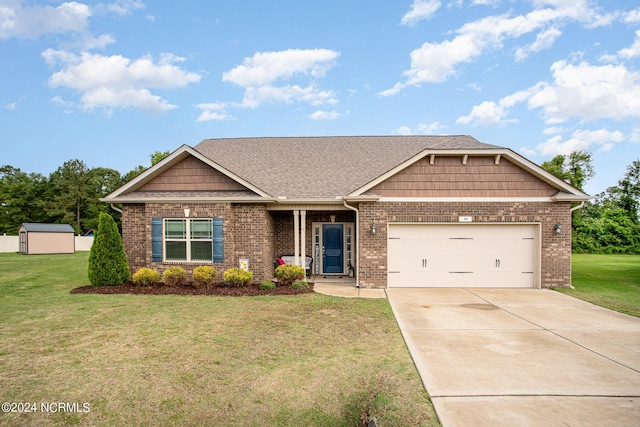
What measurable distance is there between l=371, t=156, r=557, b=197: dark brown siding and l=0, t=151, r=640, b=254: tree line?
69.9ft

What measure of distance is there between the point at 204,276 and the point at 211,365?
6123mm

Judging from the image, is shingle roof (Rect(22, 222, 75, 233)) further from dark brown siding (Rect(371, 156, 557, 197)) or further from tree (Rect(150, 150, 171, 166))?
dark brown siding (Rect(371, 156, 557, 197))

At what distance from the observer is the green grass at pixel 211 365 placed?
150 inches

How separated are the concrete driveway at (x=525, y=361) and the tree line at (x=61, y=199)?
45.0 m

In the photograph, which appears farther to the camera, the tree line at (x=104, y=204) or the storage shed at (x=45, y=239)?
the tree line at (x=104, y=204)

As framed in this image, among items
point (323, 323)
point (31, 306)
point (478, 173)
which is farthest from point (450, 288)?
point (31, 306)

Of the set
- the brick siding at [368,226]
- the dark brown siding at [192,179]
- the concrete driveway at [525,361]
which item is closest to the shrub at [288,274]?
the brick siding at [368,226]

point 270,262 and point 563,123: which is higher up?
point 563,123

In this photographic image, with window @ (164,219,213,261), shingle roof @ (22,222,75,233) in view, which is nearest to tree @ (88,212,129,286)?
window @ (164,219,213,261)

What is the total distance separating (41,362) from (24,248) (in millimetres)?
27791

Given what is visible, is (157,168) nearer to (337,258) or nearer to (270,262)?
(270,262)

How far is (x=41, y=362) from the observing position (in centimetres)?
511

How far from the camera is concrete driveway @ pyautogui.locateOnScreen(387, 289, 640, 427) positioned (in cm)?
376

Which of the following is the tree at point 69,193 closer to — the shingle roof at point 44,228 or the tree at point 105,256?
the shingle roof at point 44,228
